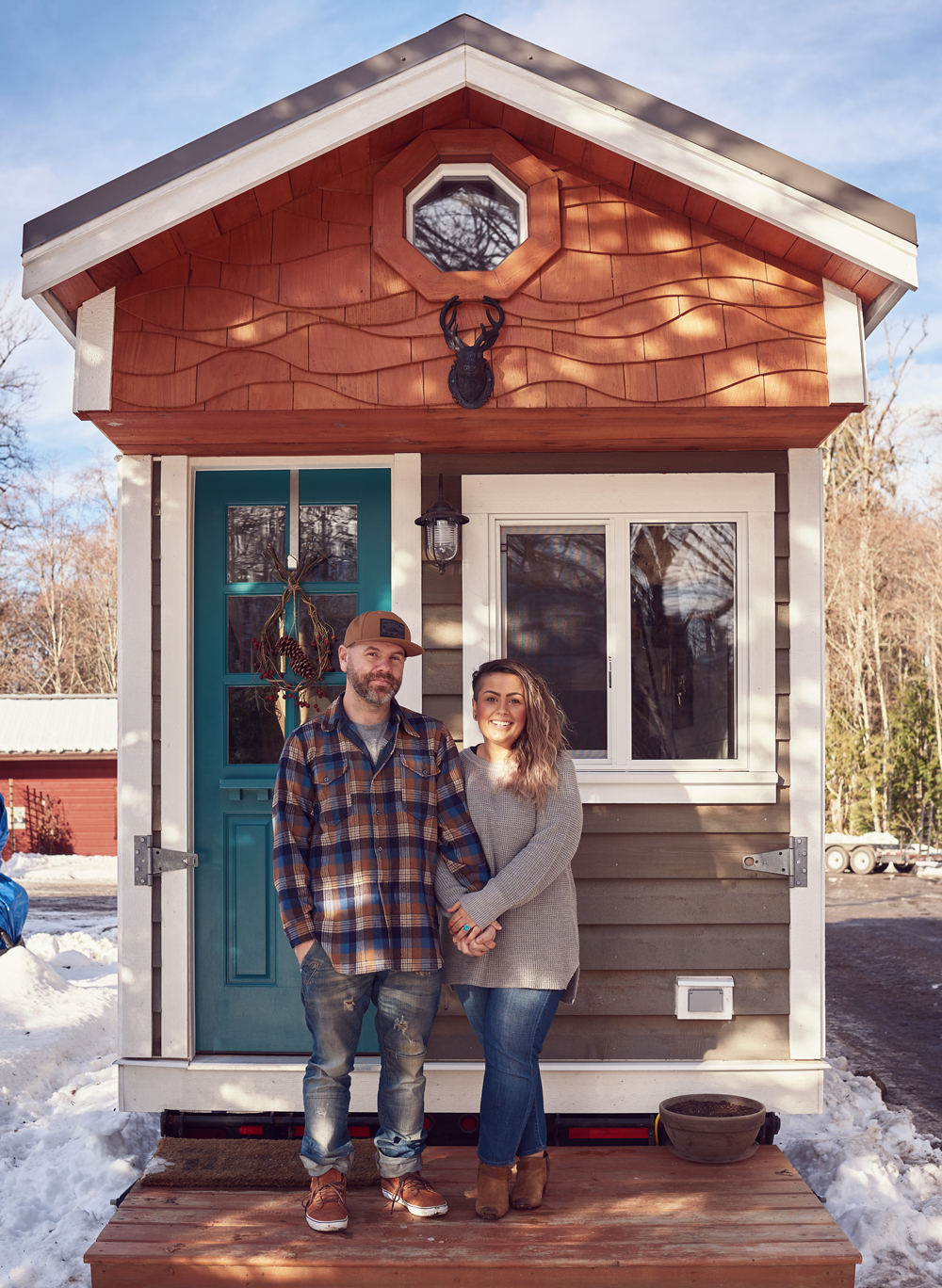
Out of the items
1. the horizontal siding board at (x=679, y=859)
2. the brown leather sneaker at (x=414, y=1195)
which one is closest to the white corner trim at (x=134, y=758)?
the brown leather sneaker at (x=414, y=1195)

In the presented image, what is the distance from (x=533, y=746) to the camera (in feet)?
9.12

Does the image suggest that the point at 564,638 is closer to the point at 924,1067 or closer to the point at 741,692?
the point at 741,692

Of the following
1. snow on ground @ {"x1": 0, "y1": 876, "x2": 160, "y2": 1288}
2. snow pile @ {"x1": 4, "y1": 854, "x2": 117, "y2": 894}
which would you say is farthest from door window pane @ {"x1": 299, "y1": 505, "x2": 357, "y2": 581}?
snow pile @ {"x1": 4, "y1": 854, "x2": 117, "y2": 894}

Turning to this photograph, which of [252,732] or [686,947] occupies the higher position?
[252,732]

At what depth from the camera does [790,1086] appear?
3375 mm

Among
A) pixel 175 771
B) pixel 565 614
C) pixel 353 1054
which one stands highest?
pixel 565 614

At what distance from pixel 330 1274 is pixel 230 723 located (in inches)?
70.2

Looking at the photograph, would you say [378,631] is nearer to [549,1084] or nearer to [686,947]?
[686,947]

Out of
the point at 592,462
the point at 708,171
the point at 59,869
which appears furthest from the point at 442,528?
A: the point at 59,869

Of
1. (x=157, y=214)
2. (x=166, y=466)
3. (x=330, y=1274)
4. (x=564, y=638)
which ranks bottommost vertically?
(x=330, y=1274)

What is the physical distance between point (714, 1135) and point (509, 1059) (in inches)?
34.6

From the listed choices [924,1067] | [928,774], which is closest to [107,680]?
[928,774]

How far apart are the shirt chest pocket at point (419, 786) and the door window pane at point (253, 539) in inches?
45.3

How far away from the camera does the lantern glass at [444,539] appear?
3.39 meters
